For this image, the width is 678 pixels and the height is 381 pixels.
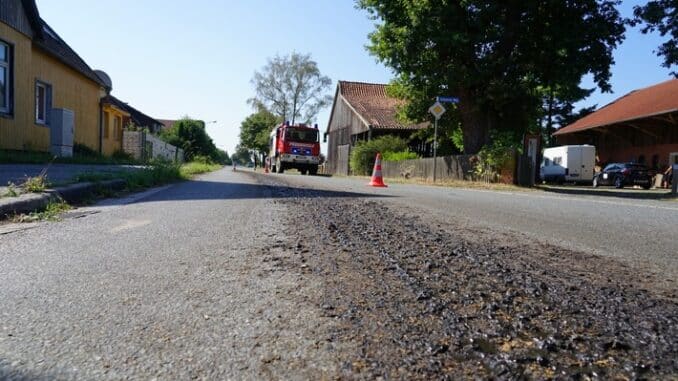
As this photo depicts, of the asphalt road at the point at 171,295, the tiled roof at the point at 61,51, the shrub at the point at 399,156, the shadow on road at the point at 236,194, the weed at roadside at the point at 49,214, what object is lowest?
the asphalt road at the point at 171,295

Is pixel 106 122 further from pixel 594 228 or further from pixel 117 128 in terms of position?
pixel 594 228

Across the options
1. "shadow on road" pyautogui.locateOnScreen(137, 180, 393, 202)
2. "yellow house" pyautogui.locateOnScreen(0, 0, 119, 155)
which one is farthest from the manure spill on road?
"yellow house" pyautogui.locateOnScreen(0, 0, 119, 155)

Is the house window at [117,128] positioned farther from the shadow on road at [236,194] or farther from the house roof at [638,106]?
the house roof at [638,106]

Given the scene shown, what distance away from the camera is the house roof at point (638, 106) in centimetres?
2919

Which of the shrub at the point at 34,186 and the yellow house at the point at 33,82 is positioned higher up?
the yellow house at the point at 33,82

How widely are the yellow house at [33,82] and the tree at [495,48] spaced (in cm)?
1175

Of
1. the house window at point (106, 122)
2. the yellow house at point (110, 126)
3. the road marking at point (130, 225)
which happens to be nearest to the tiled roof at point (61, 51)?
the yellow house at point (110, 126)

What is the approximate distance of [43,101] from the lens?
Result: 16938 mm

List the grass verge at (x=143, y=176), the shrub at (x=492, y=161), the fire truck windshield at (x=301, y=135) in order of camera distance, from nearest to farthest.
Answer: the grass verge at (x=143, y=176) < the shrub at (x=492, y=161) < the fire truck windshield at (x=301, y=135)

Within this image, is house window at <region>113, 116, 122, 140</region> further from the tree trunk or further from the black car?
the black car

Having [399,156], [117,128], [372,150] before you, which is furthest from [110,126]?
[399,156]

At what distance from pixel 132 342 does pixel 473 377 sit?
3.97 feet

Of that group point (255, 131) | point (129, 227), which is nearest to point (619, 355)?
point (129, 227)

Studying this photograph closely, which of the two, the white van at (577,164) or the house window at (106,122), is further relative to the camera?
the white van at (577,164)
